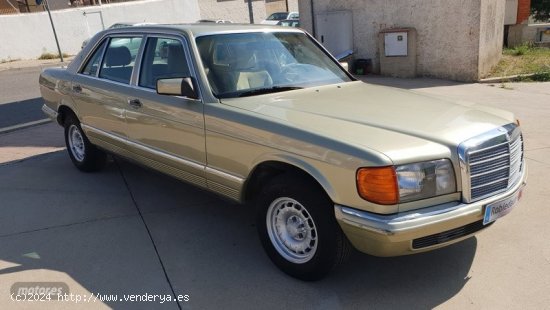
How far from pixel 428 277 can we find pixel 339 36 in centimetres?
1034

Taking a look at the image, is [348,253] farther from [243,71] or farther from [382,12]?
[382,12]

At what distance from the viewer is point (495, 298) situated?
3137mm

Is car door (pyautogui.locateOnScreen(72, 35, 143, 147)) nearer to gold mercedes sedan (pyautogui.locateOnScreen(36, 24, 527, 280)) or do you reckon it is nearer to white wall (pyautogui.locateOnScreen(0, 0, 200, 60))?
gold mercedes sedan (pyautogui.locateOnScreen(36, 24, 527, 280))

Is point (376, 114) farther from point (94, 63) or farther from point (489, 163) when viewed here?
point (94, 63)

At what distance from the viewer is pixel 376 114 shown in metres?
3.43

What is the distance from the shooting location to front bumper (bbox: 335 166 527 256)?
280 centimetres

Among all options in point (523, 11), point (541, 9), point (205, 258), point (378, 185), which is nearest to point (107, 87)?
point (205, 258)

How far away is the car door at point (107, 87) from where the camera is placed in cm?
478

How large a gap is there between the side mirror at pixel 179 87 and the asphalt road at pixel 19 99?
6.46 meters

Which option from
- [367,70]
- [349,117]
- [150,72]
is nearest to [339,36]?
[367,70]

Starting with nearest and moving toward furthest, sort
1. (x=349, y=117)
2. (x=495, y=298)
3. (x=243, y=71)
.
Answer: (x=495, y=298) → (x=349, y=117) → (x=243, y=71)

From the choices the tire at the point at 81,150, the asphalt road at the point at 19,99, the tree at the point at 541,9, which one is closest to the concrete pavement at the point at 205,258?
the tire at the point at 81,150

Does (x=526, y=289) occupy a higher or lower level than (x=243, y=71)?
lower

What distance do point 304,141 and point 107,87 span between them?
266 centimetres
